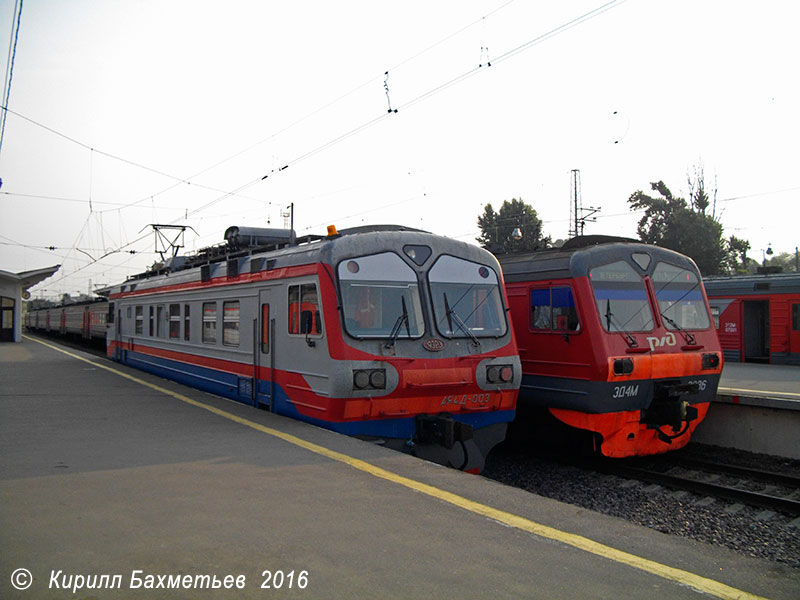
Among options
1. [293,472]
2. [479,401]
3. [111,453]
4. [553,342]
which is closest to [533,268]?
[553,342]

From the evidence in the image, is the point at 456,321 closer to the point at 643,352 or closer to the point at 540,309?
the point at 540,309

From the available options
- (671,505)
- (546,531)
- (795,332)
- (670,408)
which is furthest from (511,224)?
(546,531)

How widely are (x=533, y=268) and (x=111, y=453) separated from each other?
6.66 m

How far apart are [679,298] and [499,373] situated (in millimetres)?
3759

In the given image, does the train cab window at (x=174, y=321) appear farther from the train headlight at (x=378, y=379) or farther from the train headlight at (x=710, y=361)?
the train headlight at (x=710, y=361)

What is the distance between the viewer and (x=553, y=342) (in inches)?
394

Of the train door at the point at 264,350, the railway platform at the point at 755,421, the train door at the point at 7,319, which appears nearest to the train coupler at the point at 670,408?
the railway platform at the point at 755,421

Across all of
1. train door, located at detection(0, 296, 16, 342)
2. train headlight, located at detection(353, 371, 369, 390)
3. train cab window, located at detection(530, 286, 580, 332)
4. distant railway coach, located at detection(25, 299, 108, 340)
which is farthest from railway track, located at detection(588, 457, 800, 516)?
train door, located at detection(0, 296, 16, 342)

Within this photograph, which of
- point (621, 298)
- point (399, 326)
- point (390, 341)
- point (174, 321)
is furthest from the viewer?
point (174, 321)

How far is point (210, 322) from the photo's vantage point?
11.9 metres

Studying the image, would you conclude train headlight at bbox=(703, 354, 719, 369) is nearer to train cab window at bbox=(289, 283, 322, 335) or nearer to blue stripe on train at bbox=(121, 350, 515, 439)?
blue stripe on train at bbox=(121, 350, 515, 439)

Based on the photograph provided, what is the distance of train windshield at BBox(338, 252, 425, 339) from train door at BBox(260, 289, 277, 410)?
185cm

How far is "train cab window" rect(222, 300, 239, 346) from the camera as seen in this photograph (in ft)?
35.0

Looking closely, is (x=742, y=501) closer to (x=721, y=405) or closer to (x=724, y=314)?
(x=721, y=405)
